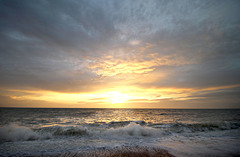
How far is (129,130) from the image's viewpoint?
11781 millimetres

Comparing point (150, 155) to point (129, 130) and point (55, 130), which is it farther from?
point (55, 130)

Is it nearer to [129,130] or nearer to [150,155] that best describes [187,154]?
[150,155]

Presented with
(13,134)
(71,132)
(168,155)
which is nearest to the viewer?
(168,155)

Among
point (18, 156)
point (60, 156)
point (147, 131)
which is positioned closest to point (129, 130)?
point (147, 131)

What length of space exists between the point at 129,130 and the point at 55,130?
7.68m

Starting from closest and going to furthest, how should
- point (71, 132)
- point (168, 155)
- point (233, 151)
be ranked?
point (168, 155) → point (233, 151) → point (71, 132)

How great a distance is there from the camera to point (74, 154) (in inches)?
232

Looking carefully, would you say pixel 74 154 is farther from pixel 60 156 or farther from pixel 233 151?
pixel 233 151

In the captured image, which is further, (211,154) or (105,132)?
(105,132)

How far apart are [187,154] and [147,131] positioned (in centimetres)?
626

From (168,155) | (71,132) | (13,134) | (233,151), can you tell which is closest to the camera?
(168,155)

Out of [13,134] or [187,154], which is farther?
[13,134]

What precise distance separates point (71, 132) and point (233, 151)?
1246 cm

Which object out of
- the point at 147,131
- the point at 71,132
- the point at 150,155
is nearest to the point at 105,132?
the point at 71,132
